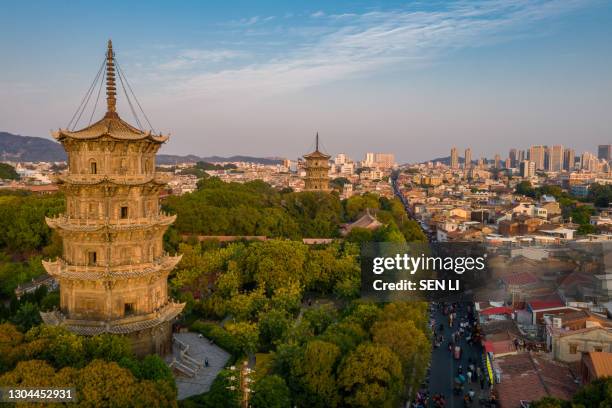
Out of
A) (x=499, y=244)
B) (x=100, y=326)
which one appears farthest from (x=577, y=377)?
(x=499, y=244)

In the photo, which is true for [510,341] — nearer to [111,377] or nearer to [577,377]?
[577,377]

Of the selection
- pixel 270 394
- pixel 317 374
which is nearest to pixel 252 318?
pixel 317 374

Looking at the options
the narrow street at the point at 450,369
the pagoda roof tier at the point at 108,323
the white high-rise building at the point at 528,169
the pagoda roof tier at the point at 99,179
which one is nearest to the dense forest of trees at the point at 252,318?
the pagoda roof tier at the point at 108,323

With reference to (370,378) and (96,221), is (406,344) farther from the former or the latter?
(96,221)

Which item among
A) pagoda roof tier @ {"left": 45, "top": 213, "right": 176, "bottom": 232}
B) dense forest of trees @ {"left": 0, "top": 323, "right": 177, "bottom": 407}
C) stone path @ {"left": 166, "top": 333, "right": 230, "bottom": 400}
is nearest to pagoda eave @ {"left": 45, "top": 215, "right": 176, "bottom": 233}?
pagoda roof tier @ {"left": 45, "top": 213, "right": 176, "bottom": 232}

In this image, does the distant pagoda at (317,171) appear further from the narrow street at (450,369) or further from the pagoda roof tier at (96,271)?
the pagoda roof tier at (96,271)

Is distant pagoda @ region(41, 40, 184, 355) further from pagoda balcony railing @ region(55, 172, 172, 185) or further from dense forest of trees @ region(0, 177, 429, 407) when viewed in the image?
dense forest of trees @ region(0, 177, 429, 407)

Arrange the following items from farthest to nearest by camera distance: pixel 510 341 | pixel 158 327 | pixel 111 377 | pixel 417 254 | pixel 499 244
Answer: pixel 499 244 < pixel 417 254 < pixel 510 341 < pixel 158 327 < pixel 111 377
